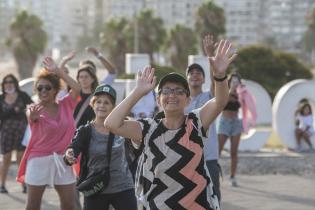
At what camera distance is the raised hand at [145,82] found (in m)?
4.12

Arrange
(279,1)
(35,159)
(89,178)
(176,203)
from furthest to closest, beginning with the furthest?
(279,1) → (35,159) → (89,178) → (176,203)

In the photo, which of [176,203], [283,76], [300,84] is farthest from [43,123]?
[283,76]

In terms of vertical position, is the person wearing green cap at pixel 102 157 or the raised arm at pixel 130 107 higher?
the raised arm at pixel 130 107

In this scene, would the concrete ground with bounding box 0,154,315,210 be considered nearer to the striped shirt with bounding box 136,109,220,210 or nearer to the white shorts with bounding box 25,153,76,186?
the white shorts with bounding box 25,153,76,186

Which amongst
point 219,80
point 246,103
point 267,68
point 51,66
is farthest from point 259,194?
point 267,68

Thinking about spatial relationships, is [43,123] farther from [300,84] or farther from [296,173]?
[300,84]

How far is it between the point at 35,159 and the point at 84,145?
32.3 inches

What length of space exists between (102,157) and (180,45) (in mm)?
34735

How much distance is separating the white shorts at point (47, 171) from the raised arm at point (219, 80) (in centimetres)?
210

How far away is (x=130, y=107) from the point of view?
4191 mm

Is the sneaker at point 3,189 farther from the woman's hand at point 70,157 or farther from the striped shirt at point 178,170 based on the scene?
the striped shirt at point 178,170

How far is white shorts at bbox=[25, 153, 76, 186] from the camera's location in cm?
584

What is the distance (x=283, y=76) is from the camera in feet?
93.4

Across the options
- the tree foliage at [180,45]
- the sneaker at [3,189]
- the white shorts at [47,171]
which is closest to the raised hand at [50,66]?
the white shorts at [47,171]
